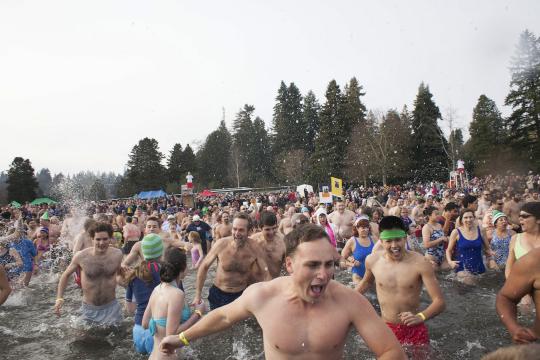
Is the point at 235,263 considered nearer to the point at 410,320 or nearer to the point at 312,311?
the point at 410,320

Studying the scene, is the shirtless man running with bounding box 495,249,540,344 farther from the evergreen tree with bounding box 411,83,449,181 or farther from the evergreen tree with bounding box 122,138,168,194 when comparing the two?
the evergreen tree with bounding box 122,138,168,194

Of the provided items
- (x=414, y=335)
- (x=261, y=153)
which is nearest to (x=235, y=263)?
(x=414, y=335)

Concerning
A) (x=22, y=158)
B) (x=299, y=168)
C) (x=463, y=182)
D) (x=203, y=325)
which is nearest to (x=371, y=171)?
(x=299, y=168)

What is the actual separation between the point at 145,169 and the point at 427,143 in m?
42.2

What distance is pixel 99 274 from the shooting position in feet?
18.8

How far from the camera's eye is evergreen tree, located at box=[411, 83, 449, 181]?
152 ft

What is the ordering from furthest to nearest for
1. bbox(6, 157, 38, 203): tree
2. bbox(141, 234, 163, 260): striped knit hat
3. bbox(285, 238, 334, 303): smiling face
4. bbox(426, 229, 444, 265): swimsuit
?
1. bbox(6, 157, 38, 203): tree
2. bbox(426, 229, 444, 265): swimsuit
3. bbox(141, 234, 163, 260): striped knit hat
4. bbox(285, 238, 334, 303): smiling face

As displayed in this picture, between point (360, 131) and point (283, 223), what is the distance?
36.2m

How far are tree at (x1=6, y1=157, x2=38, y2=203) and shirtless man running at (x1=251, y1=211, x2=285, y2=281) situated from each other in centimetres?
6531

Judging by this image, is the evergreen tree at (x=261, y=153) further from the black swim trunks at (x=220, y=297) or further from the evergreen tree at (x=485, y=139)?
the black swim trunks at (x=220, y=297)

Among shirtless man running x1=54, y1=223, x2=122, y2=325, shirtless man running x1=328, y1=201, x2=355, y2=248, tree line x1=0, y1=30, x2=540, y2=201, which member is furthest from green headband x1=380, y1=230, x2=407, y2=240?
tree line x1=0, y1=30, x2=540, y2=201

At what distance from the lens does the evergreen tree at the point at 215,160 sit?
69.2 m

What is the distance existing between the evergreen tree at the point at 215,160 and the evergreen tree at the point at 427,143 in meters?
31.5

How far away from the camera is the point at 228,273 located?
5.79m
